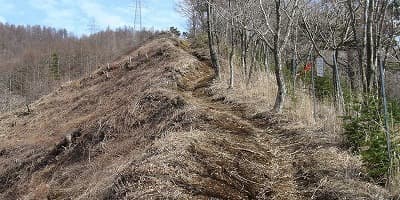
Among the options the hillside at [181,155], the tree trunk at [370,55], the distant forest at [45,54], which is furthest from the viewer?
the distant forest at [45,54]

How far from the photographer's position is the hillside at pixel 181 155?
5.18m

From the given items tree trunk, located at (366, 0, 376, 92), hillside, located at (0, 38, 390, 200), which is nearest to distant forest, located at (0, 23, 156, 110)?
hillside, located at (0, 38, 390, 200)

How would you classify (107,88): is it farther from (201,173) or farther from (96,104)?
(201,173)

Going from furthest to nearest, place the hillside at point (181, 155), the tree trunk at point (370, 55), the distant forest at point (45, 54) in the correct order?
the distant forest at point (45, 54) → the tree trunk at point (370, 55) → the hillside at point (181, 155)

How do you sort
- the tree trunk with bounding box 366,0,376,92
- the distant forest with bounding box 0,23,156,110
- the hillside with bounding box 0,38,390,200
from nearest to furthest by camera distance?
the hillside with bounding box 0,38,390,200
the tree trunk with bounding box 366,0,376,92
the distant forest with bounding box 0,23,156,110

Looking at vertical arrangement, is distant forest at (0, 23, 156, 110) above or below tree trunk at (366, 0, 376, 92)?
above

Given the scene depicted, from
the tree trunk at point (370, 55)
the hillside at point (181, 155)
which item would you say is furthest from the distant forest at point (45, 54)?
the tree trunk at point (370, 55)

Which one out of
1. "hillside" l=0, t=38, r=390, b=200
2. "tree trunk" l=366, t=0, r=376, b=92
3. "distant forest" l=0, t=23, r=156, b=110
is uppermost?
"distant forest" l=0, t=23, r=156, b=110

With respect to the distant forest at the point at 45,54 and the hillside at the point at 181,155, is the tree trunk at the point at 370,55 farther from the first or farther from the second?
the distant forest at the point at 45,54

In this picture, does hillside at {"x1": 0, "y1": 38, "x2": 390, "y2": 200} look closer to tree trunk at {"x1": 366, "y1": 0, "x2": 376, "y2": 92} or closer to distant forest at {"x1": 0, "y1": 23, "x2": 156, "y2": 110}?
tree trunk at {"x1": 366, "y1": 0, "x2": 376, "y2": 92}

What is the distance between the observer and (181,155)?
5848 mm

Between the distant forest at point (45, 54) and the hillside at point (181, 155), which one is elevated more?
the distant forest at point (45, 54)

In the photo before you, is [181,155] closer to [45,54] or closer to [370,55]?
[370,55]

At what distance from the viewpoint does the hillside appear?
518 centimetres
